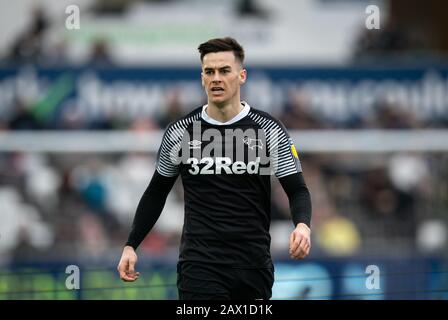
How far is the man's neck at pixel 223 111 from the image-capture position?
7.61 meters

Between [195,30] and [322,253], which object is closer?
[322,253]

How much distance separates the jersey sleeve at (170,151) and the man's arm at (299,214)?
67 centimetres

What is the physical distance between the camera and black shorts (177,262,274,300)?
745cm

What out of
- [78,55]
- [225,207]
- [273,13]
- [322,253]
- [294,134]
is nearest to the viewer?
[225,207]

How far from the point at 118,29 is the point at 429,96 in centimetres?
612

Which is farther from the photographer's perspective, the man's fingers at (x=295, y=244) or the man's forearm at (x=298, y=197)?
the man's forearm at (x=298, y=197)

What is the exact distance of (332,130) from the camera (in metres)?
17.1

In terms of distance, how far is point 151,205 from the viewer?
7832 millimetres

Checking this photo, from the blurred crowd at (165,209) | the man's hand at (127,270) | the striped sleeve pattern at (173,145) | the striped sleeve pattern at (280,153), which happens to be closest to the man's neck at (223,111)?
the striped sleeve pattern at (173,145)

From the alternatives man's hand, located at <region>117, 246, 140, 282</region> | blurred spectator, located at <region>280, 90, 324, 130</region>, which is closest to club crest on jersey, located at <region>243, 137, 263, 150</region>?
man's hand, located at <region>117, 246, 140, 282</region>

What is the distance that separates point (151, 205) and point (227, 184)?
0.56 meters

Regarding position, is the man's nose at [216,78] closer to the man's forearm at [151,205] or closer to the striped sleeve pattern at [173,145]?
the striped sleeve pattern at [173,145]

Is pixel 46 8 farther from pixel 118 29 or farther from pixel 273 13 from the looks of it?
pixel 273 13
